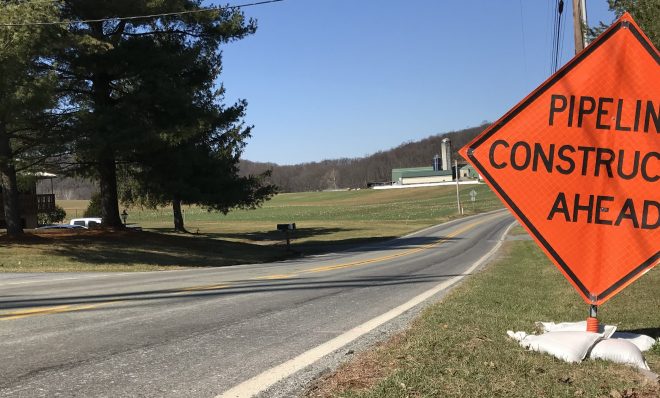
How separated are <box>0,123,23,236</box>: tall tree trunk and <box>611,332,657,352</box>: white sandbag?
19.0 m

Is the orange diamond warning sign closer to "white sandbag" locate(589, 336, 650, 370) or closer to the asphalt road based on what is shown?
"white sandbag" locate(589, 336, 650, 370)

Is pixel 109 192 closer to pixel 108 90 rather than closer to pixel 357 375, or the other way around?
pixel 108 90

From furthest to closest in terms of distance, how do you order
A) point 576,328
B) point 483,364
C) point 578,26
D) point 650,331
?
point 578,26 → point 650,331 → point 576,328 → point 483,364

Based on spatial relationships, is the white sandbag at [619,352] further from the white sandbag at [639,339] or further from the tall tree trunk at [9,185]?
the tall tree trunk at [9,185]

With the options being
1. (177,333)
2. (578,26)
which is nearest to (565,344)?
(177,333)

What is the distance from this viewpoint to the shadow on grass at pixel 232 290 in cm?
891

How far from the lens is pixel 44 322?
Answer: 6812 millimetres

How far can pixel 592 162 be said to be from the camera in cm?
468

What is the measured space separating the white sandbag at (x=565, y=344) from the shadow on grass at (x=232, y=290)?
583 cm

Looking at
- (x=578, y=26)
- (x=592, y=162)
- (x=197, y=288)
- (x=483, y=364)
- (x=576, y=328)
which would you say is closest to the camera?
(x=483, y=364)

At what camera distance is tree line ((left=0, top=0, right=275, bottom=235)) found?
17484 millimetres

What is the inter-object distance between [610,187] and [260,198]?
101 feet

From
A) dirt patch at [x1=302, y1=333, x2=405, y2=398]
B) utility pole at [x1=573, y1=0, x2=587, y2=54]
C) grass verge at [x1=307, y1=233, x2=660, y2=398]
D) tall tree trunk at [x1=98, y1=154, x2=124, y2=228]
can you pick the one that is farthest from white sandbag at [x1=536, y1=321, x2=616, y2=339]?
tall tree trunk at [x1=98, y1=154, x2=124, y2=228]

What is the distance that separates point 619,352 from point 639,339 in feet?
2.12
